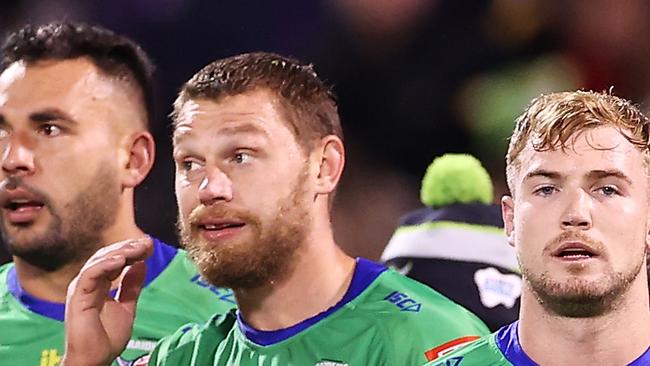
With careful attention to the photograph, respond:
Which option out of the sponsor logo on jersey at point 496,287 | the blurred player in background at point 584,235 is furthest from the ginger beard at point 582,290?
the sponsor logo on jersey at point 496,287

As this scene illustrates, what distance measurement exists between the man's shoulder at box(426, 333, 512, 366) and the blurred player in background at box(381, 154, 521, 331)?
799 millimetres

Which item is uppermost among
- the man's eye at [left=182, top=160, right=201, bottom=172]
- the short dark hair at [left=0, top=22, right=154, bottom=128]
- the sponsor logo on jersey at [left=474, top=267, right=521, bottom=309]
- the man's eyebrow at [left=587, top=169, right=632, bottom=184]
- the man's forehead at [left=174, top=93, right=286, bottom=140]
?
the short dark hair at [left=0, top=22, right=154, bottom=128]

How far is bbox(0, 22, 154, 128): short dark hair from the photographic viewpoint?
3359 mm

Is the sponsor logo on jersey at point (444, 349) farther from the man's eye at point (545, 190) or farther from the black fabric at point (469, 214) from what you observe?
the black fabric at point (469, 214)

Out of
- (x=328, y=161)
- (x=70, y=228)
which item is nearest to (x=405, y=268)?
(x=328, y=161)

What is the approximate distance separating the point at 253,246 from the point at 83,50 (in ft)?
3.00

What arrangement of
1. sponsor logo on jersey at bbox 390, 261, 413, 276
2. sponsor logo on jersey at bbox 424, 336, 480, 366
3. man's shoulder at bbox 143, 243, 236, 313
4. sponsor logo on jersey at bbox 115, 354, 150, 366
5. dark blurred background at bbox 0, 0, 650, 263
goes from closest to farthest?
1. sponsor logo on jersey at bbox 424, 336, 480, 366
2. sponsor logo on jersey at bbox 115, 354, 150, 366
3. man's shoulder at bbox 143, 243, 236, 313
4. sponsor logo on jersey at bbox 390, 261, 413, 276
5. dark blurred background at bbox 0, 0, 650, 263

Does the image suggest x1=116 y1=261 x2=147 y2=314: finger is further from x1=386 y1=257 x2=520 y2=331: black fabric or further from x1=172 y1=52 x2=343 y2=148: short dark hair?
x1=386 y1=257 x2=520 y2=331: black fabric

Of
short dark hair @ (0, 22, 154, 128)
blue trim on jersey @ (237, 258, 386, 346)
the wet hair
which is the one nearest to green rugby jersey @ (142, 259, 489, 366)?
blue trim on jersey @ (237, 258, 386, 346)

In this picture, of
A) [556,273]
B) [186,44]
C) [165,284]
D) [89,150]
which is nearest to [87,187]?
[89,150]

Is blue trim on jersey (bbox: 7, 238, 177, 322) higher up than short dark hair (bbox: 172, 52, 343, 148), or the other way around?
short dark hair (bbox: 172, 52, 343, 148)

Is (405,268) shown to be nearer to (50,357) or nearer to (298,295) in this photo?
(298,295)

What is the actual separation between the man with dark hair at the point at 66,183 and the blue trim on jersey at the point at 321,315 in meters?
0.43

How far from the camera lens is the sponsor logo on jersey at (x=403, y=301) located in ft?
9.26
